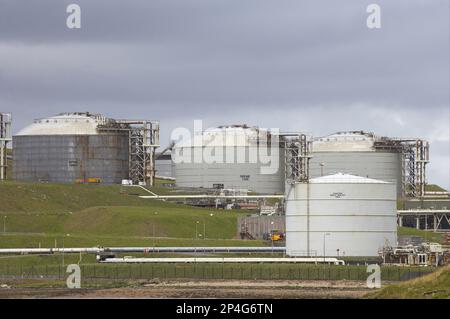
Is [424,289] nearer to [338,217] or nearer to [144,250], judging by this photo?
[338,217]

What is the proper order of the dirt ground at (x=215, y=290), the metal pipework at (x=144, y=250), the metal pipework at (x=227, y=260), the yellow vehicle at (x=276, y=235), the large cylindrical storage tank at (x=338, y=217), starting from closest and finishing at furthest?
the dirt ground at (x=215, y=290)
the metal pipework at (x=227, y=260)
the large cylindrical storage tank at (x=338, y=217)
the metal pipework at (x=144, y=250)
the yellow vehicle at (x=276, y=235)

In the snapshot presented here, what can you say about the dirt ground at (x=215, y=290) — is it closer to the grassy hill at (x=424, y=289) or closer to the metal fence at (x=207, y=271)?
the metal fence at (x=207, y=271)

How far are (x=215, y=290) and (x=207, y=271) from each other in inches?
788

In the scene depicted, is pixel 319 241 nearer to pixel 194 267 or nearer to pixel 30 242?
pixel 194 267

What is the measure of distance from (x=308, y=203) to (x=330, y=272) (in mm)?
16208

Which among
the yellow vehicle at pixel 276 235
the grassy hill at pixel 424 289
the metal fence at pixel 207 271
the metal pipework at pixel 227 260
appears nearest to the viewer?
the grassy hill at pixel 424 289

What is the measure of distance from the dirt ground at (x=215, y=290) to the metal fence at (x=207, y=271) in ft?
12.7

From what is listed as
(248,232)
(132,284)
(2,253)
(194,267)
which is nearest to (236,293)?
(132,284)

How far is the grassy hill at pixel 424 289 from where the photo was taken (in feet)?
302

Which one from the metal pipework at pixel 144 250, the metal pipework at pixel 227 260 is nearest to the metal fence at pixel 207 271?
the metal pipework at pixel 227 260

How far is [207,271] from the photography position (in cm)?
14550

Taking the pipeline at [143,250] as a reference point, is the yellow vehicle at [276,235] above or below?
above

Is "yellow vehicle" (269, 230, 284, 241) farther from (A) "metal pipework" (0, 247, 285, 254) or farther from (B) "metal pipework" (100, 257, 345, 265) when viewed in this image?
(B) "metal pipework" (100, 257, 345, 265)

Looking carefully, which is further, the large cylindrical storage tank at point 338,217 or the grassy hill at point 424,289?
the large cylindrical storage tank at point 338,217
